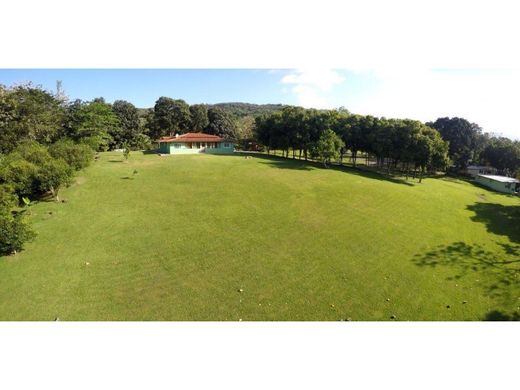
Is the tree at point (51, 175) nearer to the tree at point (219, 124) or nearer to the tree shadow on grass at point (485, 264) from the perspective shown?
the tree shadow on grass at point (485, 264)

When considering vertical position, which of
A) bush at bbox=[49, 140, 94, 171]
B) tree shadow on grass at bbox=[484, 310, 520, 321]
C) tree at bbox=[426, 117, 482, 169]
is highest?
tree at bbox=[426, 117, 482, 169]

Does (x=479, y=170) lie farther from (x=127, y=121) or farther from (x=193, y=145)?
(x=127, y=121)

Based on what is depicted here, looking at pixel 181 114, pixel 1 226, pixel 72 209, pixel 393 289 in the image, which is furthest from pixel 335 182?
pixel 181 114

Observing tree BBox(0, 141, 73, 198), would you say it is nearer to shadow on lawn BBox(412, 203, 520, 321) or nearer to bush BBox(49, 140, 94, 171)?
bush BBox(49, 140, 94, 171)

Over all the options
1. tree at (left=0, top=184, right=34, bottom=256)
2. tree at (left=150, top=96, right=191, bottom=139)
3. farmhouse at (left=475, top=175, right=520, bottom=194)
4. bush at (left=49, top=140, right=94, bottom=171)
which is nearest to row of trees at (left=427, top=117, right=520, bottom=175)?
farmhouse at (left=475, top=175, right=520, bottom=194)

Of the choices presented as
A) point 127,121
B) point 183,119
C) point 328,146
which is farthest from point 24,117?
point 328,146

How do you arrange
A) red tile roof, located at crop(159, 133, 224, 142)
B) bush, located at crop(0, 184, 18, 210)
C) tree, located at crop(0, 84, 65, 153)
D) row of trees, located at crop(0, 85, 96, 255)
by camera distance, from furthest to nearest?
red tile roof, located at crop(159, 133, 224, 142), tree, located at crop(0, 84, 65, 153), bush, located at crop(0, 184, 18, 210), row of trees, located at crop(0, 85, 96, 255)

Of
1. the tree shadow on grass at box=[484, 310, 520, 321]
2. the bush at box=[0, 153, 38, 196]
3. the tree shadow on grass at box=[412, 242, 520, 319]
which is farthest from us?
the bush at box=[0, 153, 38, 196]

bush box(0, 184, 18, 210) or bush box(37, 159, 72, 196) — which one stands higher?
bush box(37, 159, 72, 196)
